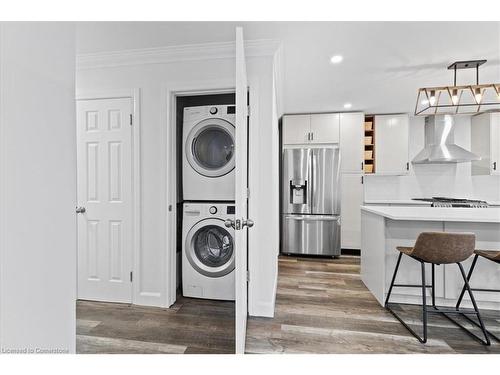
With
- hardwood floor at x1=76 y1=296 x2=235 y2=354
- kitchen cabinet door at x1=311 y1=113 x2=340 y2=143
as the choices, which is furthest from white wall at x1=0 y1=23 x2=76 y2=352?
kitchen cabinet door at x1=311 y1=113 x2=340 y2=143

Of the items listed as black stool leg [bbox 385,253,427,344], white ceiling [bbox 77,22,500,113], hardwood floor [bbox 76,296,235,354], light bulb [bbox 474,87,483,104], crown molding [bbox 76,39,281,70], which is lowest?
hardwood floor [bbox 76,296,235,354]

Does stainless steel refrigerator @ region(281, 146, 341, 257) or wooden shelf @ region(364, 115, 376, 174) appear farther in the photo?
wooden shelf @ region(364, 115, 376, 174)

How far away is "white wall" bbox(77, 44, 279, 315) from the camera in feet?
7.25

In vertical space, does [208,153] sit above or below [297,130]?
below

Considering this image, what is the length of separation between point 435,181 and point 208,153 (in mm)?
4149

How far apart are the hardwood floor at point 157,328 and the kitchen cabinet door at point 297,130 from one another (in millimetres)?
2853

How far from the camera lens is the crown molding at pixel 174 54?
7.10 feet

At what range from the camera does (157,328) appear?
6.68 feet

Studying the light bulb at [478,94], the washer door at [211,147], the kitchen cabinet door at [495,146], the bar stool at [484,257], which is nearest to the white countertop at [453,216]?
the bar stool at [484,257]

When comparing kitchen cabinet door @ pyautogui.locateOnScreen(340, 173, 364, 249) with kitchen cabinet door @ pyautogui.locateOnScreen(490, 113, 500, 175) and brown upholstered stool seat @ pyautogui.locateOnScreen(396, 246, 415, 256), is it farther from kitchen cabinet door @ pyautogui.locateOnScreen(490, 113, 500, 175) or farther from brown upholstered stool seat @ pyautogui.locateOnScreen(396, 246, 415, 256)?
brown upholstered stool seat @ pyautogui.locateOnScreen(396, 246, 415, 256)

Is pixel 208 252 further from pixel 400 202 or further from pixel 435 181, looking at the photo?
pixel 435 181

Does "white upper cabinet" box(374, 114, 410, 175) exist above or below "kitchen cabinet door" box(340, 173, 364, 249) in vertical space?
above

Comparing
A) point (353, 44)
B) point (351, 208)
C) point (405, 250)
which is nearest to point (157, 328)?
point (405, 250)
